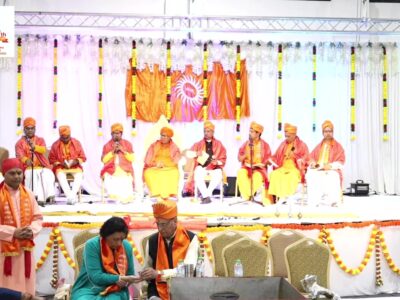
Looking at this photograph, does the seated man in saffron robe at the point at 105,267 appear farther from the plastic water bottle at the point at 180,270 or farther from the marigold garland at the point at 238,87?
the marigold garland at the point at 238,87

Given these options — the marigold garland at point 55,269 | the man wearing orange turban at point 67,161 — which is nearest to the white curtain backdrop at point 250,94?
the man wearing orange turban at point 67,161

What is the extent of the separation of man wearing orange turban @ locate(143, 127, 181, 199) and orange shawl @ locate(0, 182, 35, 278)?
15.3 feet

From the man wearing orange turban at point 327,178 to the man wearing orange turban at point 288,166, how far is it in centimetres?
18

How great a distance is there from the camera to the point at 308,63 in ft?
39.7

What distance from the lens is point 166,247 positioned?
4.67 metres

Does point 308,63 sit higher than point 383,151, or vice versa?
point 308,63

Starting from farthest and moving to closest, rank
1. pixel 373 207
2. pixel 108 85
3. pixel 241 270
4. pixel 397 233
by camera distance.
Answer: pixel 108 85 → pixel 373 207 → pixel 397 233 → pixel 241 270

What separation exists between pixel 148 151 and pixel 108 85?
2142mm

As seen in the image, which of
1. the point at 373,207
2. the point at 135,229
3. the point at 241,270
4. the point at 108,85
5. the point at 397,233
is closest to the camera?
the point at 241,270

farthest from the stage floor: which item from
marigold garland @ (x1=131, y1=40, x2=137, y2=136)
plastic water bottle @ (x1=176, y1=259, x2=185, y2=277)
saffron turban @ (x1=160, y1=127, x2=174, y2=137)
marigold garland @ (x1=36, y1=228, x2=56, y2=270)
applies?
plastic water bottle @ (x1=176, y1=259, x2=185, y2=277)

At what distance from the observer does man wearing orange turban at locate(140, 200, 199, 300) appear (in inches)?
181

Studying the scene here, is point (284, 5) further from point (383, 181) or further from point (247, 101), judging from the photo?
point (383, 181)

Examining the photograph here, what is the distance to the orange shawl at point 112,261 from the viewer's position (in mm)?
4379

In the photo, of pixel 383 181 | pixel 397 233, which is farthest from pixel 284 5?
pixel 397 233
